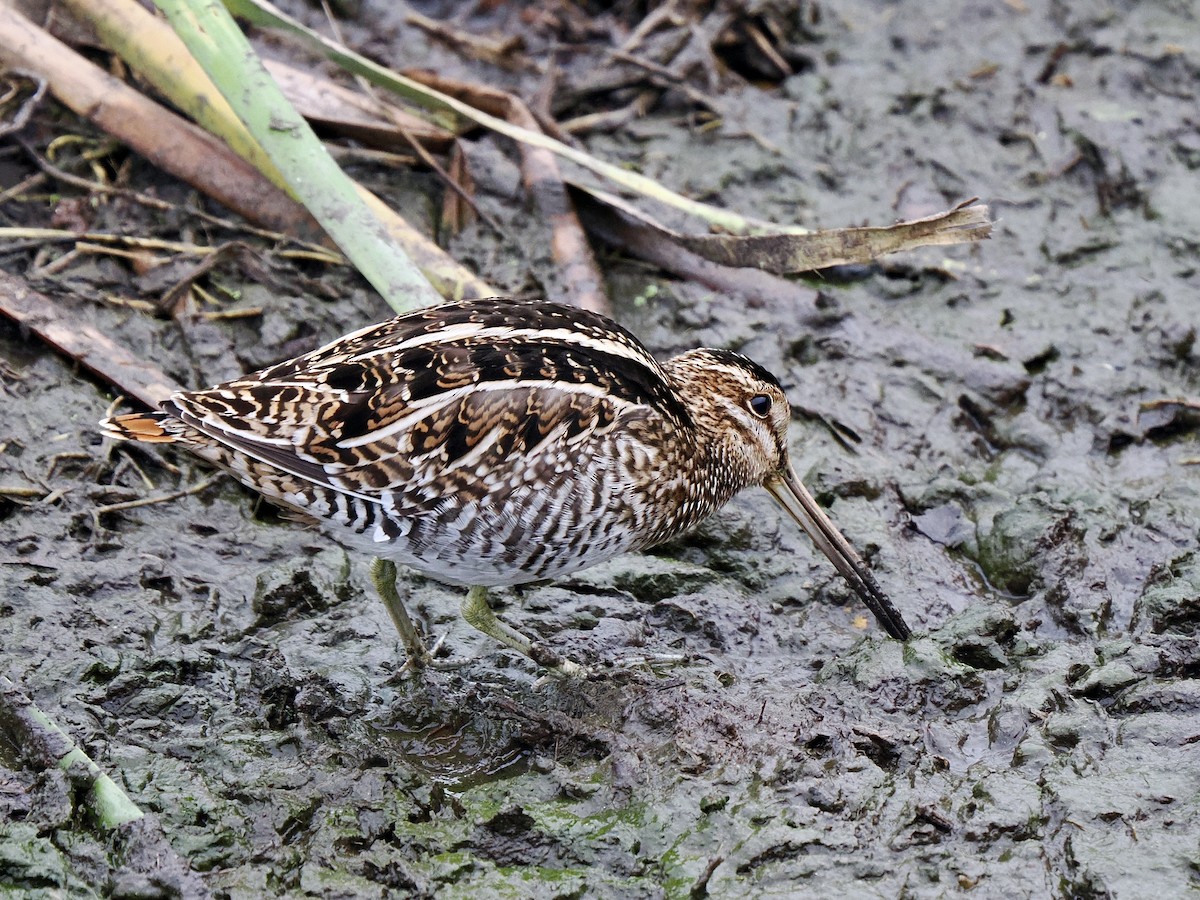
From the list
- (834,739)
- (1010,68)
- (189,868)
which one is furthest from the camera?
(1010,68)

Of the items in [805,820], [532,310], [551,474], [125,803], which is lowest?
[805,820]

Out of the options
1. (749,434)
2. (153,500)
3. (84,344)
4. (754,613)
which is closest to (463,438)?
(749,434)

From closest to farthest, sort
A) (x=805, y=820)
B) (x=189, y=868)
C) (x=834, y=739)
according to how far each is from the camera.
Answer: (x=189, y=868) → (x=805, y=820) → (x=834, y=739)

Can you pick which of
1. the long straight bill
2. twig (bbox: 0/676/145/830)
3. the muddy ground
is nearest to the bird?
the muddy ground

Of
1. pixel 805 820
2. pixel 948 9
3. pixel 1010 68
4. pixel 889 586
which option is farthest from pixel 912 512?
pixel 948 9

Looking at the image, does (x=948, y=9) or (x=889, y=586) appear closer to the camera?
(x=889, y=586)

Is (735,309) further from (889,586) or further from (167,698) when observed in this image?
(167,698)
